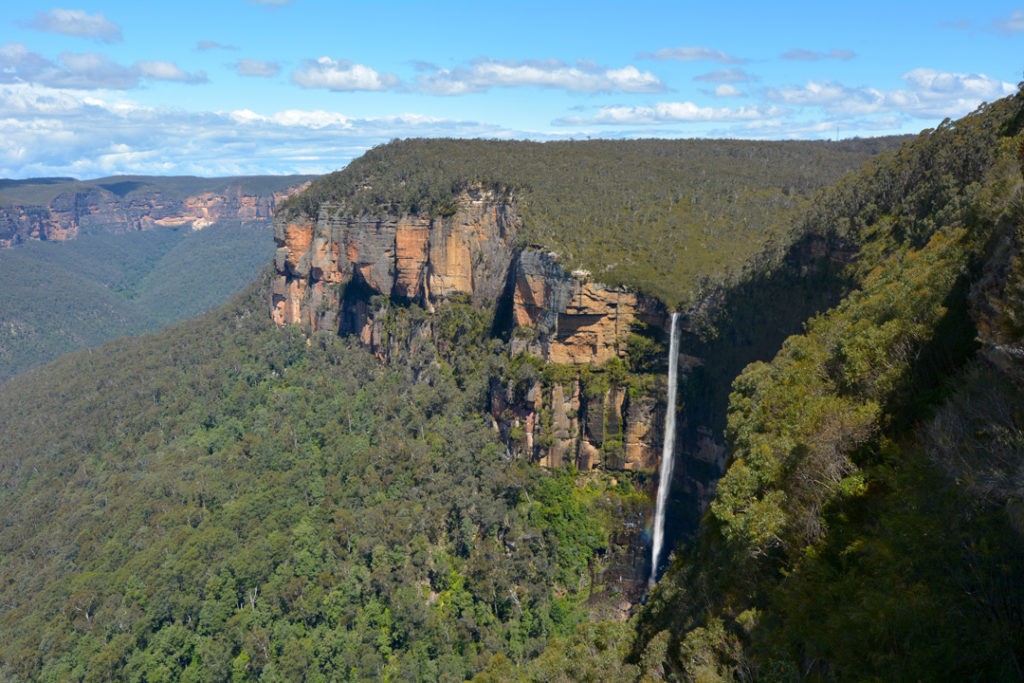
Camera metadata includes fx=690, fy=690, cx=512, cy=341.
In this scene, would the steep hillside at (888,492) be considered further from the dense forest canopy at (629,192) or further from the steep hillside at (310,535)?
the dense forest canopy at (629,192)

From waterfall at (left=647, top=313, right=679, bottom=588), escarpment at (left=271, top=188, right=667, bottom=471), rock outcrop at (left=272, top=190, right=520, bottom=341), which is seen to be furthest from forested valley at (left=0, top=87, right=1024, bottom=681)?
rock outcrop at (left=272, top=190, right=520, bottom=341)

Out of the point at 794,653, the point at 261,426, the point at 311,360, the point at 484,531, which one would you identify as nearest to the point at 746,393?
the point at 794,653

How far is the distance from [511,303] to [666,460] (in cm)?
1835

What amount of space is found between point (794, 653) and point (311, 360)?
64.4 m

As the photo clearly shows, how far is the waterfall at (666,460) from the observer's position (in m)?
47.8

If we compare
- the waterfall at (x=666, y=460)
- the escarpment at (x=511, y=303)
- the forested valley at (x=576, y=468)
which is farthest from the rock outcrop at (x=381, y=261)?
the waterfall at (x=666, y=460)

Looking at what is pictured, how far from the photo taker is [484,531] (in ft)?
156

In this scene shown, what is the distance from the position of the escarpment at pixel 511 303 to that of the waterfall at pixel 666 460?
2.49ft

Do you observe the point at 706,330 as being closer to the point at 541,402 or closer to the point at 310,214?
the point at 541,402

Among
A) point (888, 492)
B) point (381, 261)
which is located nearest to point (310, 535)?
point (381, 261)

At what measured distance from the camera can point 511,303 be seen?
2290 inches

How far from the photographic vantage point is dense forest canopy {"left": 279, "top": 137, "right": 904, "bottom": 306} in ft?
168

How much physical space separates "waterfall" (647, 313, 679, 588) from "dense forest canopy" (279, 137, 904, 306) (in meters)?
4.02

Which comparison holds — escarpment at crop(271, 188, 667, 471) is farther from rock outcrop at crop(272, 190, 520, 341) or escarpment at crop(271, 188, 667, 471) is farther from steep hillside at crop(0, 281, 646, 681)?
steep hillside at crop(0, 281, 646, 681)
